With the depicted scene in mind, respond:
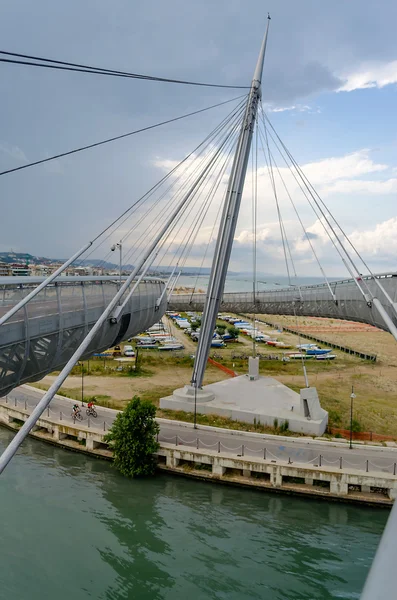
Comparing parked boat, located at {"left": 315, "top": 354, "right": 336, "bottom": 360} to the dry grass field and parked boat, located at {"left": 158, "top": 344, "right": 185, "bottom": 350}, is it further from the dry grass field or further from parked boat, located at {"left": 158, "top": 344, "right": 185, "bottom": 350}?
parked boat, located at {"left": 158, "top": 344, "right": 185, "bottom": 350}

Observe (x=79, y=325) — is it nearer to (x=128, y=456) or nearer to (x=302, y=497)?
(x=128, y=456)

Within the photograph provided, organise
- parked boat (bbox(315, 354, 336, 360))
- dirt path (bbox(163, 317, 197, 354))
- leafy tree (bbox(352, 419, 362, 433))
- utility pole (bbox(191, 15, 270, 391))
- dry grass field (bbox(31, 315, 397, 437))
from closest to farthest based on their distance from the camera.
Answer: leafy tree (bbox(352, 419, 362, 433)) → utility pole (bbox(191, 15, 270, 391)) → dry grass field (bbox(31, 315, 397, 437)) → parked boat (bbox(315, 354, 336, 360)) → dirt path (bbox(163, 317, 197, 354))

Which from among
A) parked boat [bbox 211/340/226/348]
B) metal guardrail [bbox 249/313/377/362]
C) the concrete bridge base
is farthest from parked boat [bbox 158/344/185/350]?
the concrete bridge base

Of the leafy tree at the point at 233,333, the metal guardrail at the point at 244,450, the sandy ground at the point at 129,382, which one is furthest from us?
the leafy tree at the point at 233,333

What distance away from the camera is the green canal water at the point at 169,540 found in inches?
450

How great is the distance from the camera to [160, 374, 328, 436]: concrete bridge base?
19.9m

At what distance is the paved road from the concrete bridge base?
4.17ft

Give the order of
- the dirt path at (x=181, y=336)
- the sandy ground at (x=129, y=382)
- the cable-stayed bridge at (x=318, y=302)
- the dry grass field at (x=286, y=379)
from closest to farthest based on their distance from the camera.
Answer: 1. the cable-stayed bridge at (x=318, y=302)
2. the dry grass field at (x=286, y=379)
3. the sandy ground at (x=129, y=382)
4. the dirt path at (x=181, y=336)

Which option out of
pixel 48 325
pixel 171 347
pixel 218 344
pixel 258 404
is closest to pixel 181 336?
pixel 218 344

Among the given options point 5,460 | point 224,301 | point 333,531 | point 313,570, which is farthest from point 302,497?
point 224,301

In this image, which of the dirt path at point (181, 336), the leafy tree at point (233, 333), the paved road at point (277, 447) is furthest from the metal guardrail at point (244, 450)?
the leafy tree at point (233, 333)

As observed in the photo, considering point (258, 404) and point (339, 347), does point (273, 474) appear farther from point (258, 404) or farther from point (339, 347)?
point (339, 347)

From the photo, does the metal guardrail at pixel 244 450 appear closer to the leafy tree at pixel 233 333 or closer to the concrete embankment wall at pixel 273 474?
the concrete embankment wall at pixel 273 474

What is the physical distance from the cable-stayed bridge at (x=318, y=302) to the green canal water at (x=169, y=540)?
7.57m
